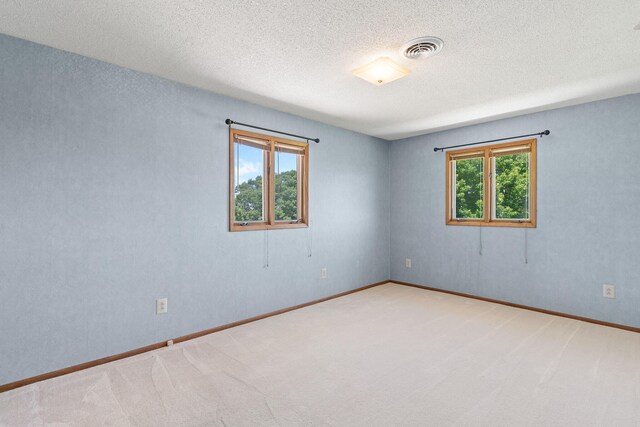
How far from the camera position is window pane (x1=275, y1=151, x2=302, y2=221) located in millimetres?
3938

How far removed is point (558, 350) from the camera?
2.82 metres

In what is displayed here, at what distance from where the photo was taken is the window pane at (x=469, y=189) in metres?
4.52

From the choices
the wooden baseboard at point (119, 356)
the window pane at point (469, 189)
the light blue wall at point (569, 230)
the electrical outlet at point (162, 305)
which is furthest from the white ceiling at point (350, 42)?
the wooden baseboard at point (119, 356)

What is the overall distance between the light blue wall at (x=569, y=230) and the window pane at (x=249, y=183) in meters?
2.72

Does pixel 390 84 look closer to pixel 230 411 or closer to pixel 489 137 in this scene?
pixel 489 137

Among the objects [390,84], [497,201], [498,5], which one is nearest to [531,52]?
[498,5]

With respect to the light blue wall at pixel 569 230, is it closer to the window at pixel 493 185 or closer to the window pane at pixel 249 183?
the window at pixel 493 185

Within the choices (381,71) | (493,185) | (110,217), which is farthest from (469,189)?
(110,217)

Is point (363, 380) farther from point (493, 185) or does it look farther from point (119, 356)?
point (493, 185)

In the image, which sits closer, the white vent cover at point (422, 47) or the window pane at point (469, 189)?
the white vent cover at point (422, 47)

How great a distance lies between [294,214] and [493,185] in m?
2.74

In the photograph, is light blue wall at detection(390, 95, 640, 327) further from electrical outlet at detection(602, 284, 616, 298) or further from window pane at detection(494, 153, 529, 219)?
window pane at detection(494, 153, 529, 219)

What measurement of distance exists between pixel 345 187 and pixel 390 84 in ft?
6.35

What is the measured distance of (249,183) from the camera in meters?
3.65
